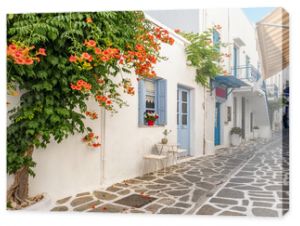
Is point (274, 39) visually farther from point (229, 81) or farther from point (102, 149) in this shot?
point (229, 81)

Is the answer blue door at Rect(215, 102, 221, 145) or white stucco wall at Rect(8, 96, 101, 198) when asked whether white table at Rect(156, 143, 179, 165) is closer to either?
white stucco wall at Rect(8, 96, 101, 198)

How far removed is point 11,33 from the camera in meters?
3.49

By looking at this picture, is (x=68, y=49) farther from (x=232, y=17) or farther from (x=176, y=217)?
(x=232, y=17)

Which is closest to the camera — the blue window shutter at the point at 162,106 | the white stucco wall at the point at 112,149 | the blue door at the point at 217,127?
the white stucco wall at the point at 112,149

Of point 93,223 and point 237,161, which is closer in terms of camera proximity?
point 93,223

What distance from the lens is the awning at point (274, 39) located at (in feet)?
13.4

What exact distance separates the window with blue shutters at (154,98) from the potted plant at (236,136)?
4.62 metres

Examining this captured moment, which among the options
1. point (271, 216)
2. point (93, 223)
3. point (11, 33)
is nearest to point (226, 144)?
point (271, 216)

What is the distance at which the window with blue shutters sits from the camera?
5.70m

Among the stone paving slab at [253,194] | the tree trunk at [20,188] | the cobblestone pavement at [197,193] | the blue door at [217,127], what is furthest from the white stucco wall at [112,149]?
the blue door at [217,127]

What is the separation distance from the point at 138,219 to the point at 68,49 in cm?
215

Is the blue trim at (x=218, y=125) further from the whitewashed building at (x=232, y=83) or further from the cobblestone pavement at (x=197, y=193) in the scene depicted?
the cobblestone pavement at (x=197, y=193)

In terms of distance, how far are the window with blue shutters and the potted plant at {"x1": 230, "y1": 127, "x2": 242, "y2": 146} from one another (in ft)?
15.2

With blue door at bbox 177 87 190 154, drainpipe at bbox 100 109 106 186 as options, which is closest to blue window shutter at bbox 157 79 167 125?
blue door at bbox 177 87 190 154
